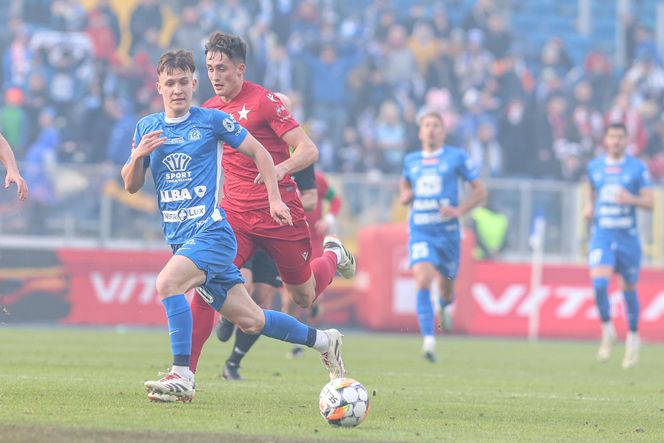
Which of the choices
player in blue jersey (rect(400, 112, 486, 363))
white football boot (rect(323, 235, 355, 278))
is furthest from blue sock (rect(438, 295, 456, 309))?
white football boot (rect(323, 235, 355, 278))

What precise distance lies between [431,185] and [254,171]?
18.5 ft

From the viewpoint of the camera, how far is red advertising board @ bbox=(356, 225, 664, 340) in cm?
2105

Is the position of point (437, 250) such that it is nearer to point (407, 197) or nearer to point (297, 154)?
point (407, 197)

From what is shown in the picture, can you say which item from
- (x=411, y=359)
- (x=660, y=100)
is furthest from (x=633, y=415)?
(x=660, y=100)

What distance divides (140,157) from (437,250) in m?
7.07

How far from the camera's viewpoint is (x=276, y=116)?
357 inches

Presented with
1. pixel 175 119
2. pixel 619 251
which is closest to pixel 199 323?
pixel 175 119

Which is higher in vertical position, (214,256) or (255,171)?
(255,171)

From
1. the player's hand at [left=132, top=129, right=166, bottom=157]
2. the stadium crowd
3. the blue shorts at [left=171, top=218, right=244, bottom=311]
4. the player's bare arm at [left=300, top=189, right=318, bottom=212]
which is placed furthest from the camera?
the stadium crowd

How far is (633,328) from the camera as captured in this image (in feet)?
49.9

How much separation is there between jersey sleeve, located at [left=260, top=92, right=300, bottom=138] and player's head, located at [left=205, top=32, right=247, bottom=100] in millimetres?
239

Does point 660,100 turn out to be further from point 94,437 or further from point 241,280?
point 94,437

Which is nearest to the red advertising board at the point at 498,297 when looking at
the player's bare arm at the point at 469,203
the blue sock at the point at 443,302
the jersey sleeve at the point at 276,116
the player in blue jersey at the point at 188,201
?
the blue sock at the point at 443,302

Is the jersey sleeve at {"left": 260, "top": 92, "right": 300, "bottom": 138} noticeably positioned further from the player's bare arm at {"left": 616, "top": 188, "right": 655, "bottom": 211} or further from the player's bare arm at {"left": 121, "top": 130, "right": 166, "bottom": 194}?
the player's bare arm at {"left": 616, "top": 188, "right": 655, "bottom": 211}
